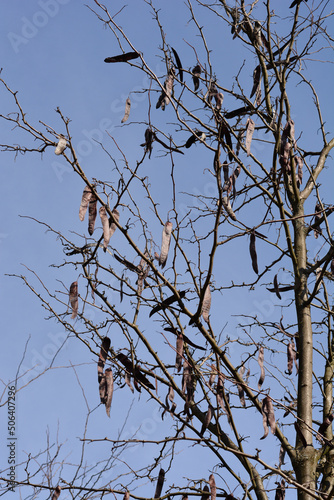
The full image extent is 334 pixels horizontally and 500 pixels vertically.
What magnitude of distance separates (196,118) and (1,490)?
11.0 ft

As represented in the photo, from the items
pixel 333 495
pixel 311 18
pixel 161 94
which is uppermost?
pixel 311 18

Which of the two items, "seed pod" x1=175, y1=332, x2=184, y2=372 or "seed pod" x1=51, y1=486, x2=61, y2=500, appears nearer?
"seed pod" x1=175, y1=332, x2=184, y2=372

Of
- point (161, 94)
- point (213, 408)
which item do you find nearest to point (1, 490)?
point (213, 408)

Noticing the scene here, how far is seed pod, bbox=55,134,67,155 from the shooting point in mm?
3497

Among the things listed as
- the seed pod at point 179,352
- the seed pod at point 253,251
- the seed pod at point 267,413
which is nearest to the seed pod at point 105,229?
the seed pod at point 179,352

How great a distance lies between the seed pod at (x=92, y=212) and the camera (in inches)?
139

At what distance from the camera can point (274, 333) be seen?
18.1 feet

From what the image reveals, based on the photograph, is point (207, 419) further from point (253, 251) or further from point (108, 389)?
point (253, 251)

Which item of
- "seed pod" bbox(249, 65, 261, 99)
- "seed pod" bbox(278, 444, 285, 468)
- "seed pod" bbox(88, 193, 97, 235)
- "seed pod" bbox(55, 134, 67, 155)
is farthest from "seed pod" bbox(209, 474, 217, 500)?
"seed pod" bbox(249, 65, 261, 99)

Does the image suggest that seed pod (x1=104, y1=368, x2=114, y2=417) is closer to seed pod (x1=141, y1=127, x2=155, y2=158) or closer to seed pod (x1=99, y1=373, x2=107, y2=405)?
seed pod (x1=99, y1=373, x2=107, y2=405)

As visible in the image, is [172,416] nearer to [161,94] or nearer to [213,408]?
[213,408]

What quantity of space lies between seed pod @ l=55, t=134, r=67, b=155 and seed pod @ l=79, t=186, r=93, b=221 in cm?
26

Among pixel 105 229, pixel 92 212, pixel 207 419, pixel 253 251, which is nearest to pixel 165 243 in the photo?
pixel 105 229

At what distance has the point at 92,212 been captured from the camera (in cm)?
354
